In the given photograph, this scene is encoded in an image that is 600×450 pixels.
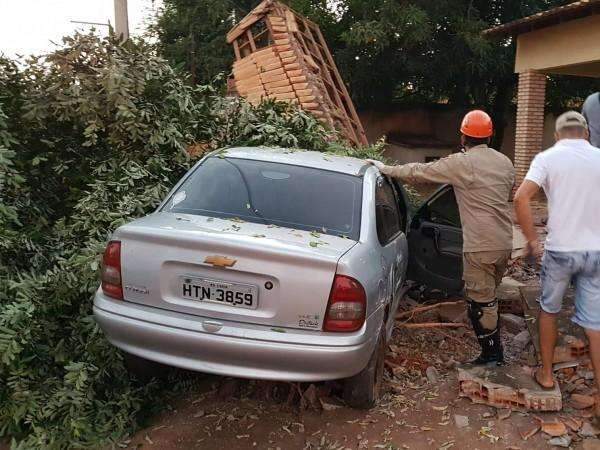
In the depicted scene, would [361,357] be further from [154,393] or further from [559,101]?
[559,101]

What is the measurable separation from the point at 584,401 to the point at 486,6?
15823 mm

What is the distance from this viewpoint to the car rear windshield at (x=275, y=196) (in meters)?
3.54

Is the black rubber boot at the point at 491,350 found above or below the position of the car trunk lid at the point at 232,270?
below

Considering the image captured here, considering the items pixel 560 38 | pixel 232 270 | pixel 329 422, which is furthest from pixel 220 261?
pixel 560 38

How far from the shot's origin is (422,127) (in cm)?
1812

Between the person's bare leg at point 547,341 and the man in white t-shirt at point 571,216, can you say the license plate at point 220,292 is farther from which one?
the person's bare leg at point 547,341

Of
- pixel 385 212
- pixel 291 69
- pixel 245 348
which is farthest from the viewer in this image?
pixel 291 69

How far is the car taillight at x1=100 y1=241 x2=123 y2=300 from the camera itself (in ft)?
10.5

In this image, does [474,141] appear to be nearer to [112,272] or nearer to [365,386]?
[365,386]

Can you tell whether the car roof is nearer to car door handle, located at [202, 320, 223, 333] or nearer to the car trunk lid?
the car trunk lid

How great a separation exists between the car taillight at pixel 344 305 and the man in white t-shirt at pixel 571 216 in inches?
43.6

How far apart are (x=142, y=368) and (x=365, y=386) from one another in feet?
4.59

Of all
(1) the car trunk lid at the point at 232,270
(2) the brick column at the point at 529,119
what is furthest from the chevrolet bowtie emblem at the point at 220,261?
(2) the brick column at the point at 529,119

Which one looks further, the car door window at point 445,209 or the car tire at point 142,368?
the car door window at point 445,209
